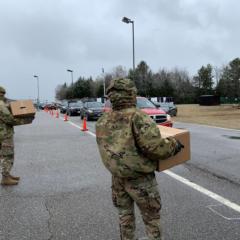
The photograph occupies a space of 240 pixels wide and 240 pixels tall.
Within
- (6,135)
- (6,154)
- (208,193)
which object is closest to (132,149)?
(208,193)

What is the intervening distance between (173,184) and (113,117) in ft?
15.5

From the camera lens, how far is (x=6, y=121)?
861cm

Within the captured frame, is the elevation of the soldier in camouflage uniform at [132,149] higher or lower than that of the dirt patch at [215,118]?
higher

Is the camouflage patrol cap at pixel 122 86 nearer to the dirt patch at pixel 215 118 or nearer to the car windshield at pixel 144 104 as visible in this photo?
the car windshield at pixel 144 104

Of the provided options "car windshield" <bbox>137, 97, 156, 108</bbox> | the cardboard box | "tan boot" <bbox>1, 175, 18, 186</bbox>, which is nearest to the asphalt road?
"tan boot" <bbox>1, 175, 18, 186</bbox>

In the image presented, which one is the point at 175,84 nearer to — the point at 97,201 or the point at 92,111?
the point at 92,111

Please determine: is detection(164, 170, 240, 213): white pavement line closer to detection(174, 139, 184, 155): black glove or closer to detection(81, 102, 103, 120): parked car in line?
detection(174, 139, 184, 155): black glove

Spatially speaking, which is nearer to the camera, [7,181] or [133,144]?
[133,144]

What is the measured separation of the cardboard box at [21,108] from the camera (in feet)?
28.4

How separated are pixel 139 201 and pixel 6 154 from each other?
5.12 m

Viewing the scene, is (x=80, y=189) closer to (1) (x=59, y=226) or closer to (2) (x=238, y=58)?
(1) (x=59, y=226)

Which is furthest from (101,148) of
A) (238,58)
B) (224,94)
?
(238,58)

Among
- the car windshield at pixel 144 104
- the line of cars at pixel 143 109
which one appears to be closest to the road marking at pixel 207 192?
the line of cars at pixel 143 109

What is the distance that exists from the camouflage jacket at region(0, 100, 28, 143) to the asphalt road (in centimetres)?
100
